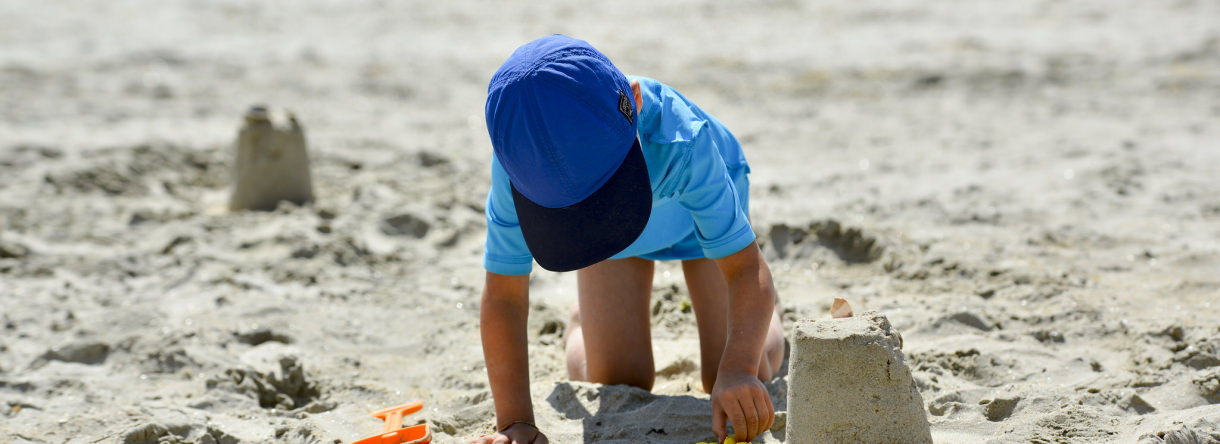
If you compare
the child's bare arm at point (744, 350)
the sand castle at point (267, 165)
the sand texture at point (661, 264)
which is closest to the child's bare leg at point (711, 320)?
the sand texture at point (661, 264)

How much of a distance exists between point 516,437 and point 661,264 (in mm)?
1631

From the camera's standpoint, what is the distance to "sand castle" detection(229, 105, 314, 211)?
15.3 ft

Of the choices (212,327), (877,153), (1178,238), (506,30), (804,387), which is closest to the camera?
(804,387)

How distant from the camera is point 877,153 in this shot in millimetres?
5047

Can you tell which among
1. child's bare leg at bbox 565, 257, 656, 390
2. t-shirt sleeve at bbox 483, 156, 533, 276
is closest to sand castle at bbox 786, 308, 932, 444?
t-shirt sleeve at bbox 483, 156, 533, 276

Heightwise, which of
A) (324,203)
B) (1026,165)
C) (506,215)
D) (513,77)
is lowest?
(324,203)

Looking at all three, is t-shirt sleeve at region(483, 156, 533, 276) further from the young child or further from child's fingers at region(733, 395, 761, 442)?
child's fingers at region(733, 395, 761, 442)

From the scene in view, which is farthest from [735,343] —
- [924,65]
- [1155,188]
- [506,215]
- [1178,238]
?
[924,65]

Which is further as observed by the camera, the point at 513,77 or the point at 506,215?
the point at 506,215

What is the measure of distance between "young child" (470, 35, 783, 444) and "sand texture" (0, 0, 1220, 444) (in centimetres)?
21

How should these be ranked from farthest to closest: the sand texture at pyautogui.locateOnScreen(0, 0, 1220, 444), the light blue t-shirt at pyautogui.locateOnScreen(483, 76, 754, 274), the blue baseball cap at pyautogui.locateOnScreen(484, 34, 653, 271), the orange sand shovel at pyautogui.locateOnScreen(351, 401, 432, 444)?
the sand texture at pyautogui.locateOnScreen(0, 0, 1220, 444)
the orange sand shovel at pyautogui.locateOnScreen(351, 401, 432, 444)
the light blue t-shirt at pyautogui.locateOnScreen(483, 76, 754, 274)
the blue baseball cap at pyautogui.locateOnScreen(484, 34, 653, 271)

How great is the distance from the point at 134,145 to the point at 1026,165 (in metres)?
4.71

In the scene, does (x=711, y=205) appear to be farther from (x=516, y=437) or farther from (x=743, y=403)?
(x=516, y=437)

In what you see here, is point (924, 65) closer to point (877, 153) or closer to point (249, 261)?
point (877, 153)
